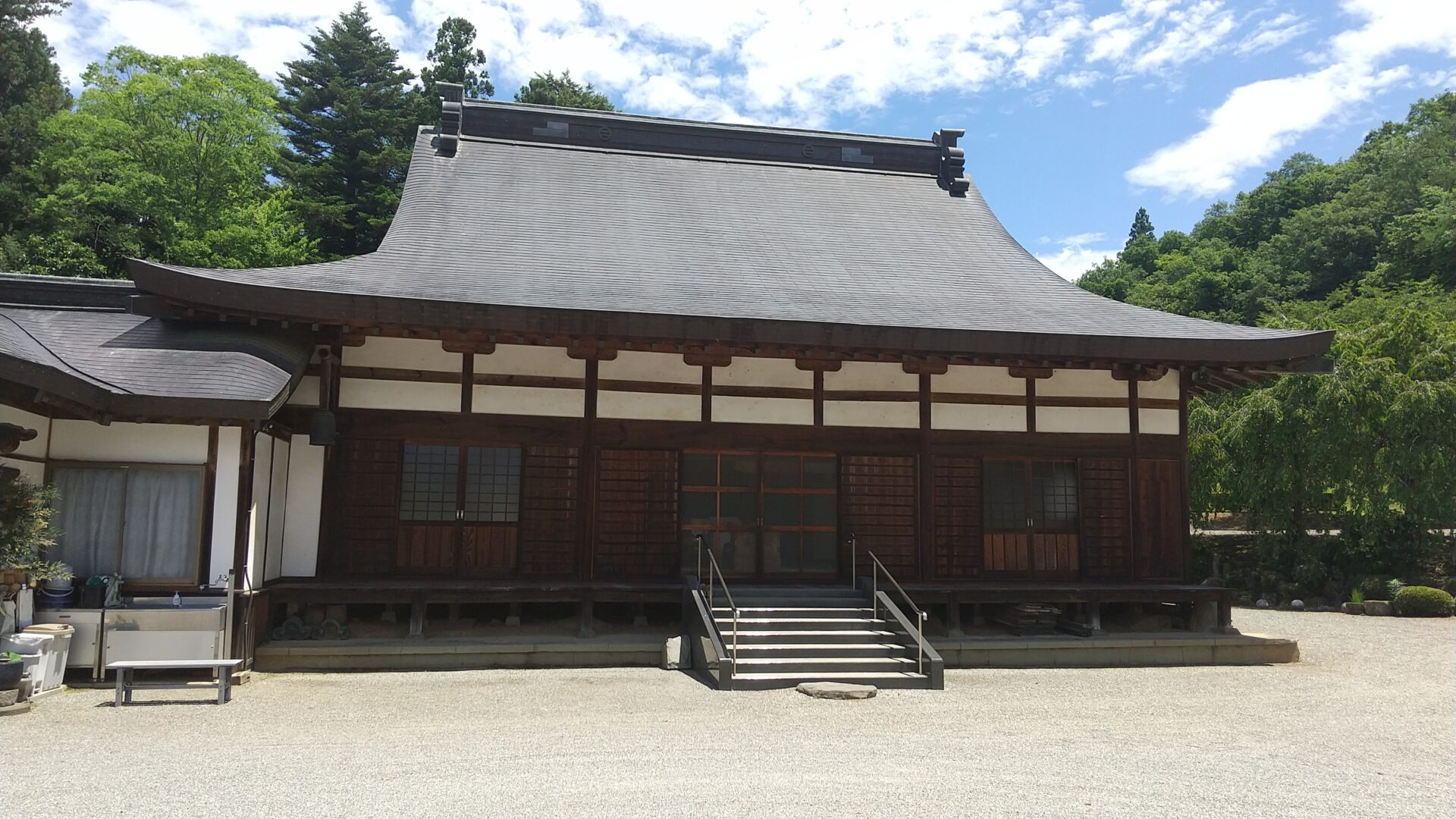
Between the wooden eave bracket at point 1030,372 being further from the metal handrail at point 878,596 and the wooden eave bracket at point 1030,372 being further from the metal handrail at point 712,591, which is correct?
the metal handrail at point 712,591

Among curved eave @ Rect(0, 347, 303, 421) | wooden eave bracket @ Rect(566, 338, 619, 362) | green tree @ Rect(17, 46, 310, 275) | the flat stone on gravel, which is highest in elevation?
green tree @ Rect(17, 46, 310, 275)

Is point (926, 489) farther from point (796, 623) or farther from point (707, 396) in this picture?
point (707, 396)

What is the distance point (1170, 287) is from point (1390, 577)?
92.1 feet

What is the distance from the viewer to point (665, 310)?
10.2 metres

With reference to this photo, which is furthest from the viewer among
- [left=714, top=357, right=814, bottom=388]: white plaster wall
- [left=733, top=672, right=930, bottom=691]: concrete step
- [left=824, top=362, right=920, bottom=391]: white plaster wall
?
[left=824, top=362, right=920, bottom=391]: white plaster wall

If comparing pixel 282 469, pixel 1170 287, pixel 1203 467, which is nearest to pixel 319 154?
pixel 282 469

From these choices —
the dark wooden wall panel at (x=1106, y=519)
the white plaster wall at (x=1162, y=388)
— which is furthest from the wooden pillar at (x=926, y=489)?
the white plaster wall at (x=1162, y=388)

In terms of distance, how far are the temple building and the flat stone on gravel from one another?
3.42ft

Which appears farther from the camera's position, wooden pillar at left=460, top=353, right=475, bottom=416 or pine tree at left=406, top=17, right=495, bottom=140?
pine tree at left=406, top=17, right=495, bottom=140

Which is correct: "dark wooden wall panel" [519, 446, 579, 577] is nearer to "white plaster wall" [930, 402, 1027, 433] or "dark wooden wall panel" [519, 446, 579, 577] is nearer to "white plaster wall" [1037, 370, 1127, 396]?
"white plaster wall" [930, 402, 1027, 433]

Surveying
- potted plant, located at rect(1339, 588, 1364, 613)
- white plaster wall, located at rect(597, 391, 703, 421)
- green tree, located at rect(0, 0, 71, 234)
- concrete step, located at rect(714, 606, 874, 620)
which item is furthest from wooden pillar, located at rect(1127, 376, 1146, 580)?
green tree, located at rect(0, 0, 71, 234)

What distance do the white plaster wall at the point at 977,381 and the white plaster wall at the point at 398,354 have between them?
5.99 m

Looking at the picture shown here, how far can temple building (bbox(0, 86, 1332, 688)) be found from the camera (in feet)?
29.3

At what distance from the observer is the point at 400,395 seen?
1073cm
